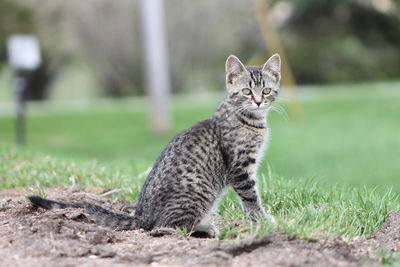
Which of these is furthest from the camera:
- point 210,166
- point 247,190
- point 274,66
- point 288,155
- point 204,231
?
point 288,155

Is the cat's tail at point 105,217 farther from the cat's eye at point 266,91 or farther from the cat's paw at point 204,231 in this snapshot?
the cat's eye at point 266,91

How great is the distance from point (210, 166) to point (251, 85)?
80cm

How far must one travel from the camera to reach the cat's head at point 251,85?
17.9 feet

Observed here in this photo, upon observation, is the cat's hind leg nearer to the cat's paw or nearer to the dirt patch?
the cat's paw

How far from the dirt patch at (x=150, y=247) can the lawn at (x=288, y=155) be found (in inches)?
6.6

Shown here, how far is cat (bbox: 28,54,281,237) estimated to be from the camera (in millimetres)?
4844

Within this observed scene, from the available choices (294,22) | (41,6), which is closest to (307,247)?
(41,6)

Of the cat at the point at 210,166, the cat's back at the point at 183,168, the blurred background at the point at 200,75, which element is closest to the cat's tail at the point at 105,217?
the cat at the point at 210,166

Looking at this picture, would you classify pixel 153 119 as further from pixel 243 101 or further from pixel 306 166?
pixel 243 101

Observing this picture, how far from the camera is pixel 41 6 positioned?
82.0ft

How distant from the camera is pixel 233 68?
5.54 metres

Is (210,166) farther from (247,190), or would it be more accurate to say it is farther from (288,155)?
(288,155)

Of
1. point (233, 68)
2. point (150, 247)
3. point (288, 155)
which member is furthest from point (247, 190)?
point (288, 155)

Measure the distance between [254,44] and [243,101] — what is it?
2222 cm
